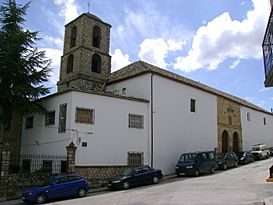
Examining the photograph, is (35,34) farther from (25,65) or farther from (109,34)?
(109,34)

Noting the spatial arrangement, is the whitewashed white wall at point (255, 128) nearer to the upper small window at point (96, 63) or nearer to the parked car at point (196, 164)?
the parked car at point (196, 164)

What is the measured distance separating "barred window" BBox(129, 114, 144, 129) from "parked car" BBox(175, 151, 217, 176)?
4040 millimetres

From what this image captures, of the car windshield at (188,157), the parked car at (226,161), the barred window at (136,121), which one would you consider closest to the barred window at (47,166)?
the barred window at (136,121)

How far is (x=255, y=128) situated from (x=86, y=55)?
24.7 m

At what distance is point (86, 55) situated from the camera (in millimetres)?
30062

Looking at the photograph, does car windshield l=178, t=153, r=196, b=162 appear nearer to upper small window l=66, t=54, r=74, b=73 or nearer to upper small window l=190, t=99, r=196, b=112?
upper small window l=190, t=99, r=196, b=112

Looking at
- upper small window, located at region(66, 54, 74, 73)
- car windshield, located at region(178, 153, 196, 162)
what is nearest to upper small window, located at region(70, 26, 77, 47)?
upper small window, located at region(66, 54, 74, 73)

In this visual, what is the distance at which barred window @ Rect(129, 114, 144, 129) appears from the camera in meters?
23.6

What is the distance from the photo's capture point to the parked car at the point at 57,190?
51.3 ft

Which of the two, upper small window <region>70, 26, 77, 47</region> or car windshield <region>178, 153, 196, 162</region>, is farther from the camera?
upper small window <region>70, 26, 77, 47</region>

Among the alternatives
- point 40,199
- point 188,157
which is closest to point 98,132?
point 40,199

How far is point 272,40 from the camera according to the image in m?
10.2

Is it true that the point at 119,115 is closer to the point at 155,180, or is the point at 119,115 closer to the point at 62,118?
the point at 62,118

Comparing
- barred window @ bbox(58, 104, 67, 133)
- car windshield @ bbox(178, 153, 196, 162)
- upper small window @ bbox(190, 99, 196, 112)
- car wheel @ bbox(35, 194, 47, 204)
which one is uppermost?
upper small window @ bbox(190, 99, 196, 112)
